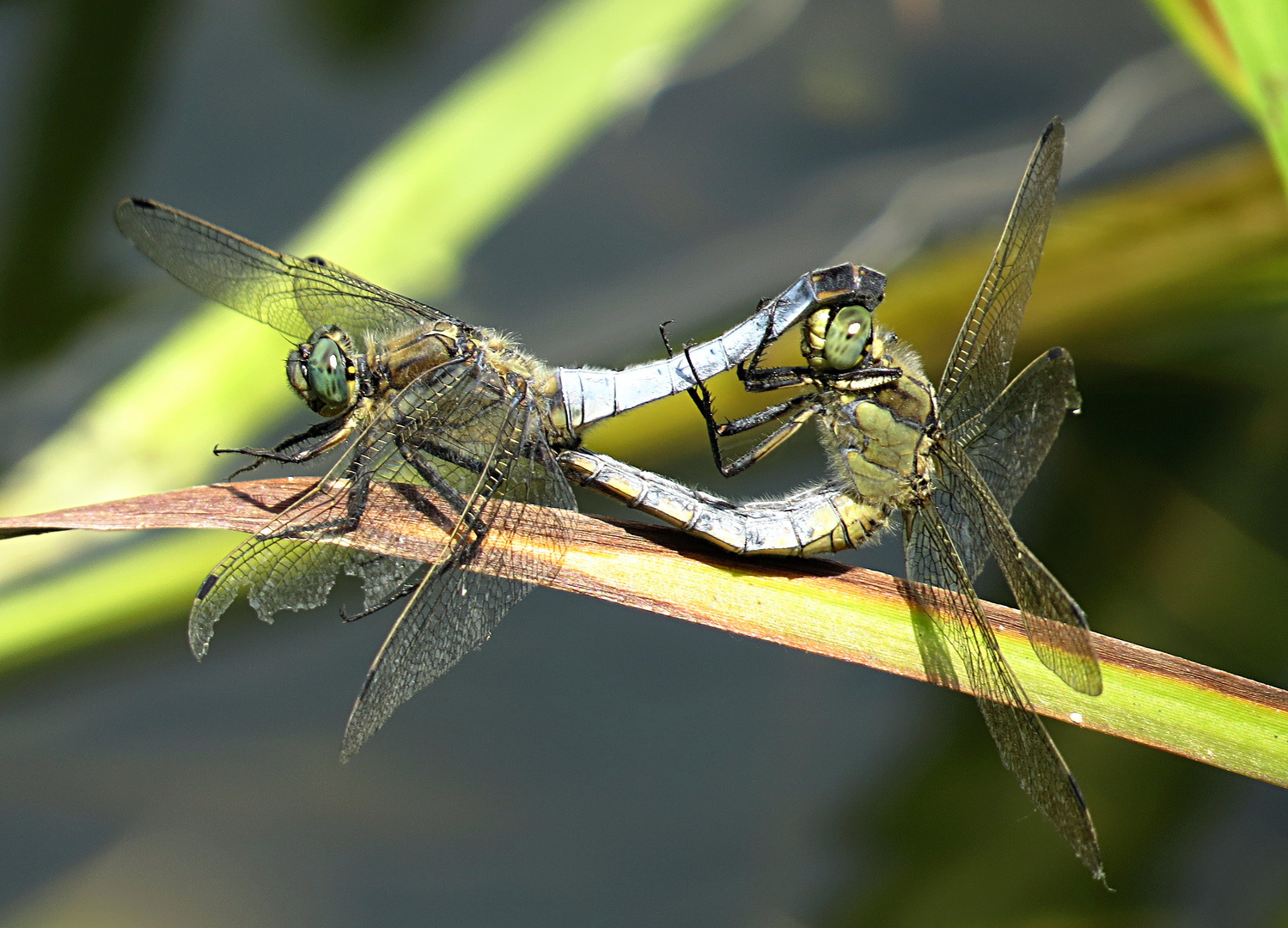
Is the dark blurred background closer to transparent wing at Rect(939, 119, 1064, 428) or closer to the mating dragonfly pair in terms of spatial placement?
the mating dragonfly pair

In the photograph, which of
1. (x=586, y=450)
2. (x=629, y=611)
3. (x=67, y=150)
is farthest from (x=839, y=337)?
(x=67, y=150)

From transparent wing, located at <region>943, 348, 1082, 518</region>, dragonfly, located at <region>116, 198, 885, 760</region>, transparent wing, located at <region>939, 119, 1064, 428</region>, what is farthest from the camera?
transparent wing, located at <region>943, 348, 1082, 518</region>

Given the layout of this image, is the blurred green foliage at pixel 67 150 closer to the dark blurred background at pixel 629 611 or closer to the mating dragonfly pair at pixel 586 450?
the dark blurred background at pixel 629 611

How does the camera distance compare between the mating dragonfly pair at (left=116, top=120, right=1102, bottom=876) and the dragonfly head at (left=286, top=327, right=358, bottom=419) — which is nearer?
the mating dragonfly pair at (left=116, top=120, right=1102, bottom=876)

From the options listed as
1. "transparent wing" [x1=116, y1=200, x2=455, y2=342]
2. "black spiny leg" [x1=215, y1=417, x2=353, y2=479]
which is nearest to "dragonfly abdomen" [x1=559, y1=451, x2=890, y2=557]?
"black spiny leg" [x1=215, y1=417, x2=353, y2=479]

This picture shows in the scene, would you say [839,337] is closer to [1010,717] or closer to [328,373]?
[1010,717]

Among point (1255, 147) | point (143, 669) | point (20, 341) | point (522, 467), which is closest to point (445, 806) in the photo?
point (143, 669)

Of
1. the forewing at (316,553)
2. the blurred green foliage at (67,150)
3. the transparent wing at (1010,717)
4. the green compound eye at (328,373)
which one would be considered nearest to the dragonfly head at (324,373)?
the green compound eye at (328,373)
